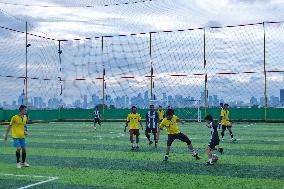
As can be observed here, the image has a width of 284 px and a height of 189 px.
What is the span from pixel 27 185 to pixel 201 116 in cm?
3263

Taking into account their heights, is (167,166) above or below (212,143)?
below

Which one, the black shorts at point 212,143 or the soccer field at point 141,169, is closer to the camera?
the soccer field at point 141,169

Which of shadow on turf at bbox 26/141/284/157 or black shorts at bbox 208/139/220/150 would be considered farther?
shadow on turf at bbox 26/141/284/157

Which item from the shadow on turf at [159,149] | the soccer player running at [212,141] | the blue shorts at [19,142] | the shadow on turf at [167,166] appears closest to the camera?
the shadow on turf at [167,166]

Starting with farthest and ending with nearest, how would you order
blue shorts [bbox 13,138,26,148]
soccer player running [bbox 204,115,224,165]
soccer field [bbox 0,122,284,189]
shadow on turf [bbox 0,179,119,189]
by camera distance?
1. soccer player running [bbox 204,115,224,165]
2. blue shorts [bbox 13,138,26,148]
3. soccer field [bbox 0,122,284,189]
4. shadow on turf [bbox 0,179,119,189]

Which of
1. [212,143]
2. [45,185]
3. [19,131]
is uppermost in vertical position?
[19,131]

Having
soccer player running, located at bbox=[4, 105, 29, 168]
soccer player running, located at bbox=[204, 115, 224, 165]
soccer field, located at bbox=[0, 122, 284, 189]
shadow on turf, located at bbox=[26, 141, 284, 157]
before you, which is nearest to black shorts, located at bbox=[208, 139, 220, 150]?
soccer player running, located at bbox=[204, 115, 224, 165]

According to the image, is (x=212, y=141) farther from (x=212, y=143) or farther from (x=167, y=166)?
(x=167, y=166)

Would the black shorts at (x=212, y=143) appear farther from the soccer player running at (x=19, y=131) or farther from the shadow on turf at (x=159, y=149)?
the soccer player running at (x=19, y=131)

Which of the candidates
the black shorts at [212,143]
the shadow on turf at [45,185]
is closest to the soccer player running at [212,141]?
the black shorts at [212,143]

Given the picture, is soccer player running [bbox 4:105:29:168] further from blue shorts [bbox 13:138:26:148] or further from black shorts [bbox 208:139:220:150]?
black shorts [bbox 208:139:220:150]

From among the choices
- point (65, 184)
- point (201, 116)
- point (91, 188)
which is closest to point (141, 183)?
point (91, 188)

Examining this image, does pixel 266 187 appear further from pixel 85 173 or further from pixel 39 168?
pixel 39 168

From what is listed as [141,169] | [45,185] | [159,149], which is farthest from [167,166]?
[159,149]
